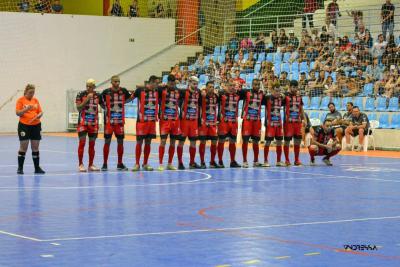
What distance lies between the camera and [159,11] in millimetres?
43188

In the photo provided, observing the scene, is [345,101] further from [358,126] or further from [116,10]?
[116,10]

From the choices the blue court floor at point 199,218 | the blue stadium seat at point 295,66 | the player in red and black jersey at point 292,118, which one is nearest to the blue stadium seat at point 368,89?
the blue stadium seat at point 295,66

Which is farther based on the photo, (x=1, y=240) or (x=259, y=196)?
(x=259, y=196)

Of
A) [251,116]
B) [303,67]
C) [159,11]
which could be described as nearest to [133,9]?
[159,11]

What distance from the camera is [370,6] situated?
113 ft

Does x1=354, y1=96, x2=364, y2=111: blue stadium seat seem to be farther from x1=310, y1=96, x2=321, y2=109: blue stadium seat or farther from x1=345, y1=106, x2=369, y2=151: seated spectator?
x1=345, y1=106, x2=369, y2=151: seated spectator

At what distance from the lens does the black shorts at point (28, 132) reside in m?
18.0

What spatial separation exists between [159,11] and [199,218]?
32.5 m

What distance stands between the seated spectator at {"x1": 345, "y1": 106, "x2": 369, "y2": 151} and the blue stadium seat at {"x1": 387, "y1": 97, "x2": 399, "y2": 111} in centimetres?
121

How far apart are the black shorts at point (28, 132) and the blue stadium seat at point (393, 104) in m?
15.0

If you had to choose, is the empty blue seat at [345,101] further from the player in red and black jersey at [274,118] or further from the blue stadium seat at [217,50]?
the blue stadium seat at [217,50]

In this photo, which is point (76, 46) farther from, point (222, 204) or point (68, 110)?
point (222, 204)

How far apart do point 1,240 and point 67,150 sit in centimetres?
1751

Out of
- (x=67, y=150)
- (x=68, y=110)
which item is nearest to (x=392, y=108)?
(x=67, y=150)
